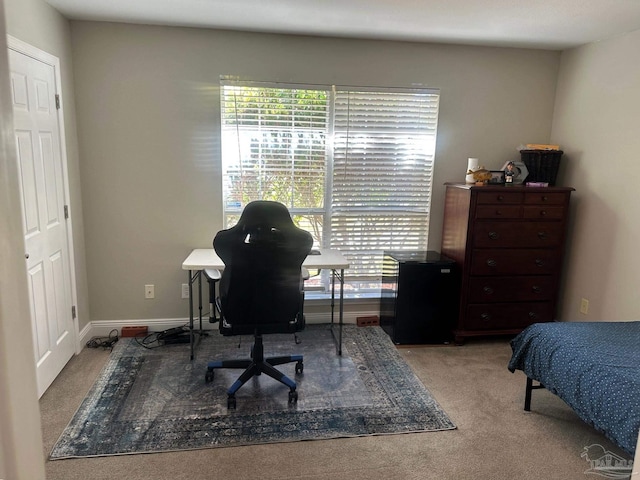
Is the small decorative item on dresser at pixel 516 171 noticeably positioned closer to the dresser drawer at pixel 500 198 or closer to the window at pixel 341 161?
the dresser drawer at pixel 500 198

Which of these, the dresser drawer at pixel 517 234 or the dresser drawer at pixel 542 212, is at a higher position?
the dresser drawer at pixel 542 212

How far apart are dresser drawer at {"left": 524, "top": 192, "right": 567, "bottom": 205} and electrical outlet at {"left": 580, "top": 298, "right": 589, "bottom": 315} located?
0.82 meters

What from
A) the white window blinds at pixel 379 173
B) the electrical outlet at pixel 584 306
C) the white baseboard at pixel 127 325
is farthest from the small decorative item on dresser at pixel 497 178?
the white baseboard at pixel 127 325

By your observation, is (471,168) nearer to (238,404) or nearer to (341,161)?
(341,161)

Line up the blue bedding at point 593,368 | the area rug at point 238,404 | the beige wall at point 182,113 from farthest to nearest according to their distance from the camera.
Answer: the beige wall at point 182,113, the area rug at point 238,404, the blue bedding at point 593,368

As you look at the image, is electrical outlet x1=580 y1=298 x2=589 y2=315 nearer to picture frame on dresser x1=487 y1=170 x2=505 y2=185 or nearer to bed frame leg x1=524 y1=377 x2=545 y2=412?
picture frame on dresser x1=487 y1=170 x2=505 y2=185

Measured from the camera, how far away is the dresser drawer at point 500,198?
3305mm

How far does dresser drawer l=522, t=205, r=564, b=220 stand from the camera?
11.1 feet

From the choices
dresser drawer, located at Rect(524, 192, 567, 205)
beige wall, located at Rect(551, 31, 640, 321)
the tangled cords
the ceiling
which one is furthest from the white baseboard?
beige wall, located at Rect(551, 31, 640, 321)

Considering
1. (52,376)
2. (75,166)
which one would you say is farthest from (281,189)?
(52,376)

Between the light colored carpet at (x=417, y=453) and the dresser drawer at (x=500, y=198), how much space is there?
1.37m

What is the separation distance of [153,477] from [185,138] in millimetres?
2343

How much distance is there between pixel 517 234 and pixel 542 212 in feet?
0.86

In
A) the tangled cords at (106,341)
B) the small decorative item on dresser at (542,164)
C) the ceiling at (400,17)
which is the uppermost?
A: the ceiling at (400,17)
